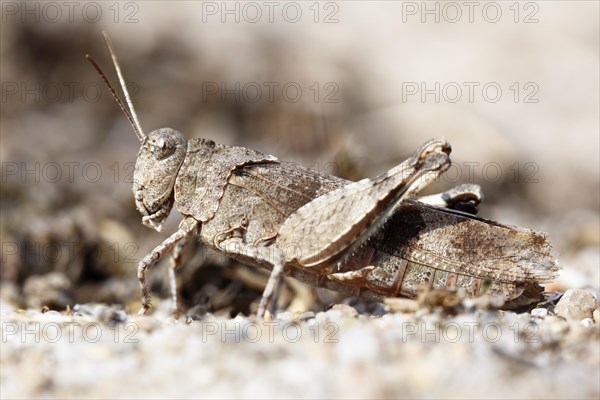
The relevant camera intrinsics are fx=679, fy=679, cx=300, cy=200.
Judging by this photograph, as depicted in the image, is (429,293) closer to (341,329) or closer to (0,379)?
(341,329)

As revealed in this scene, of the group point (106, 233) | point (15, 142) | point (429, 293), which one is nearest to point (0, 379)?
point (429, 293)

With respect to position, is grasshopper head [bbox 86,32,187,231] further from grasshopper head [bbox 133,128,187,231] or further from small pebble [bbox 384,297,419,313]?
small pebble [bbox 384,297,419,313]

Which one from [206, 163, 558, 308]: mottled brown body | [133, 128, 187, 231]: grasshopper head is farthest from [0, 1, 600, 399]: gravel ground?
[133, 128, 187, 231]: grasshopper head

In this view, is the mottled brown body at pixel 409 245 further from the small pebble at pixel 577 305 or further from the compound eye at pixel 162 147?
the compound eye at pixel 162 147

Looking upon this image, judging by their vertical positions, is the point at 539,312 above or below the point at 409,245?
below

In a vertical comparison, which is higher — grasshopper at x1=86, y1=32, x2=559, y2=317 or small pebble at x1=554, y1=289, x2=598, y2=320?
grasshopper at x1=86, y1=32, x2=559, y2=317

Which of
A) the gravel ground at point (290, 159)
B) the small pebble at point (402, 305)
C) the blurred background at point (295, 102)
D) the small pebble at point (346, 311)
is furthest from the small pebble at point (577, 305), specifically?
the blurred background at point (295, 102)

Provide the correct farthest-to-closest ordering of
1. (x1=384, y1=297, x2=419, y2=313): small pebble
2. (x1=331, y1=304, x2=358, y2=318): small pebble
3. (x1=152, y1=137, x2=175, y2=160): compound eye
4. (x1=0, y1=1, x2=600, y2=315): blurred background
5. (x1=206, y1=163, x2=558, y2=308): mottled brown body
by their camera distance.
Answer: (x1=0, y1=1, x2=600, y2=315): blurred background → (x1=152, y1=137, x2=175, y2=160): compound eye → (x1=206, y1=163, x2=558, y2=308): mottled brown body → (x1=331, y1=304, x2=358, y2=318): small pebble → (x1=384, y1=297, x2=419, y2=313): small pebble

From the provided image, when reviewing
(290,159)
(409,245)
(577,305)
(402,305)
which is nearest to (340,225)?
(409,245)

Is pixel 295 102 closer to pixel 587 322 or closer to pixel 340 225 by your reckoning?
pixel 340 225
